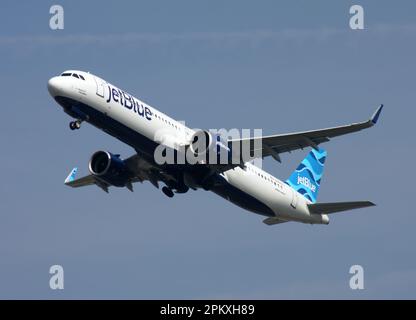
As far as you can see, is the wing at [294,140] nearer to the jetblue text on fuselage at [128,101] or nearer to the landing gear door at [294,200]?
the jetblue text on fuselage at [128,101]

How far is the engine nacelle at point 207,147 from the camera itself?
2172 inches

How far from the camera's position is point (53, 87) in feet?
172

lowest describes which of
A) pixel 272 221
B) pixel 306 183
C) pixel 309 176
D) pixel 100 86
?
pixel 272 221

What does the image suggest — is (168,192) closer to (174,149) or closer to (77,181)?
(174,149)

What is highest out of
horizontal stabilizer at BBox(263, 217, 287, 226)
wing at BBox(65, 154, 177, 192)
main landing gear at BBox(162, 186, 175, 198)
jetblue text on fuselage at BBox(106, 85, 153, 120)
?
jetblue text on fuselage at BBox(106, 85, 153, 120)

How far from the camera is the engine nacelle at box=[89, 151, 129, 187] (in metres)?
58.8

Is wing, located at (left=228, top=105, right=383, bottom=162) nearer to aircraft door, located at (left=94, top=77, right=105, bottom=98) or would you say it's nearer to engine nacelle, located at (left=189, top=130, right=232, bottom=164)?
engine nacelle, located at (left=189, top=130, right=232, bottom=164)

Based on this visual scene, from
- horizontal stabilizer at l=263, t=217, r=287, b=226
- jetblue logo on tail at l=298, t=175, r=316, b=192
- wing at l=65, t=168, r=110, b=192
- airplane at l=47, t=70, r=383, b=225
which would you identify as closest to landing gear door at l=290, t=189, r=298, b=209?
airplane at l=47, t=70, r=383, b=225

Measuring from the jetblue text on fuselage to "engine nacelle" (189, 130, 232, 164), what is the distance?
9.82ft

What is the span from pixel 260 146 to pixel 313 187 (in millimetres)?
12669

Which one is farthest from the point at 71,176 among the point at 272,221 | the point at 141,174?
the point at 272,221

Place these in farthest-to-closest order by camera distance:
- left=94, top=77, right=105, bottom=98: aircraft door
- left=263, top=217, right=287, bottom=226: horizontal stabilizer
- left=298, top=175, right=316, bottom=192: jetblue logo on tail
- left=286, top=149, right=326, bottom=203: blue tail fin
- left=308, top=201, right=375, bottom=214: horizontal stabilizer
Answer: left=298, top=175, right=316, bottom=192: jetblue logo on tail, left=286, top=149, right=326, bottom=203: blue tail fin, left=263, top=217, right=287, bottom=226: horizontal stabilizer, left=308, top=201, right=375, bottom=214: horizontal stabilizer, left=94, top=77, right=105, bottom=98: aircraft door

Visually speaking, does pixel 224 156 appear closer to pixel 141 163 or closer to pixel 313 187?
pixel 141 163

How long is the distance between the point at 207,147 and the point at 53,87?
9.27 meters
